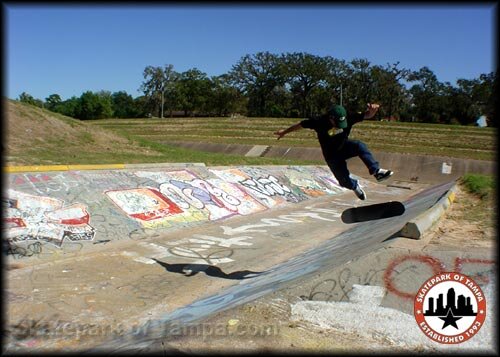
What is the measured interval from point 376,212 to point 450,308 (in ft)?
12.4

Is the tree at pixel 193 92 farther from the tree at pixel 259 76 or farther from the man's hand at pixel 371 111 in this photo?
the man's hand at pixel 371 111

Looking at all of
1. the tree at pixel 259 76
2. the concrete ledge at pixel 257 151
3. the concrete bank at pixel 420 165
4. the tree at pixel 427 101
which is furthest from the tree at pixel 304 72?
the tree at pixel 427 101

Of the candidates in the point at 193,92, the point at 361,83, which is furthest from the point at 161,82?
the point at 361,83

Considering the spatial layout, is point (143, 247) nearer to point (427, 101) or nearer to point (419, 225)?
point (419, 225)

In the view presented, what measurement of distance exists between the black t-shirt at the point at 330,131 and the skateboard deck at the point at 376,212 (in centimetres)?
238

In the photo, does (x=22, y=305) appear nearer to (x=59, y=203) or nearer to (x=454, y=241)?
(x=59, y=203)

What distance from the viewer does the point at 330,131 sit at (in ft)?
23.5

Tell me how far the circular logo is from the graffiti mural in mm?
9090

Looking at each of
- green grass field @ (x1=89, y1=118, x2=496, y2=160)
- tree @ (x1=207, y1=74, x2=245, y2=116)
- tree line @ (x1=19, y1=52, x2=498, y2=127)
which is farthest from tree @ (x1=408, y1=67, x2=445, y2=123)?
tree @ (x1=207, y1=74, x2=245, y2=116)

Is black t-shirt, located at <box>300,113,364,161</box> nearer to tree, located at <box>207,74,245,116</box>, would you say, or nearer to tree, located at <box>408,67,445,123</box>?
tree, located at <box>408,67,445,123</box>

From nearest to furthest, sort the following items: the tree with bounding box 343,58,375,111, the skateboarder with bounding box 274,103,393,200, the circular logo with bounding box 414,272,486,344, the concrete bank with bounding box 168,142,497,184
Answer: the circular logo with bounding box 414,272,486,344, the skateboarder with bounding box 274,103,393,200, the tree with bounding box 343,58,375,111, the concrete bank with bounding box 168,142,497,184

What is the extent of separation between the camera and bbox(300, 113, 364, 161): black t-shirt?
699 centimetres

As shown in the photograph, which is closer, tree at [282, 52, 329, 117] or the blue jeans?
the blue jeans

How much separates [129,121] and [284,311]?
218 feet
